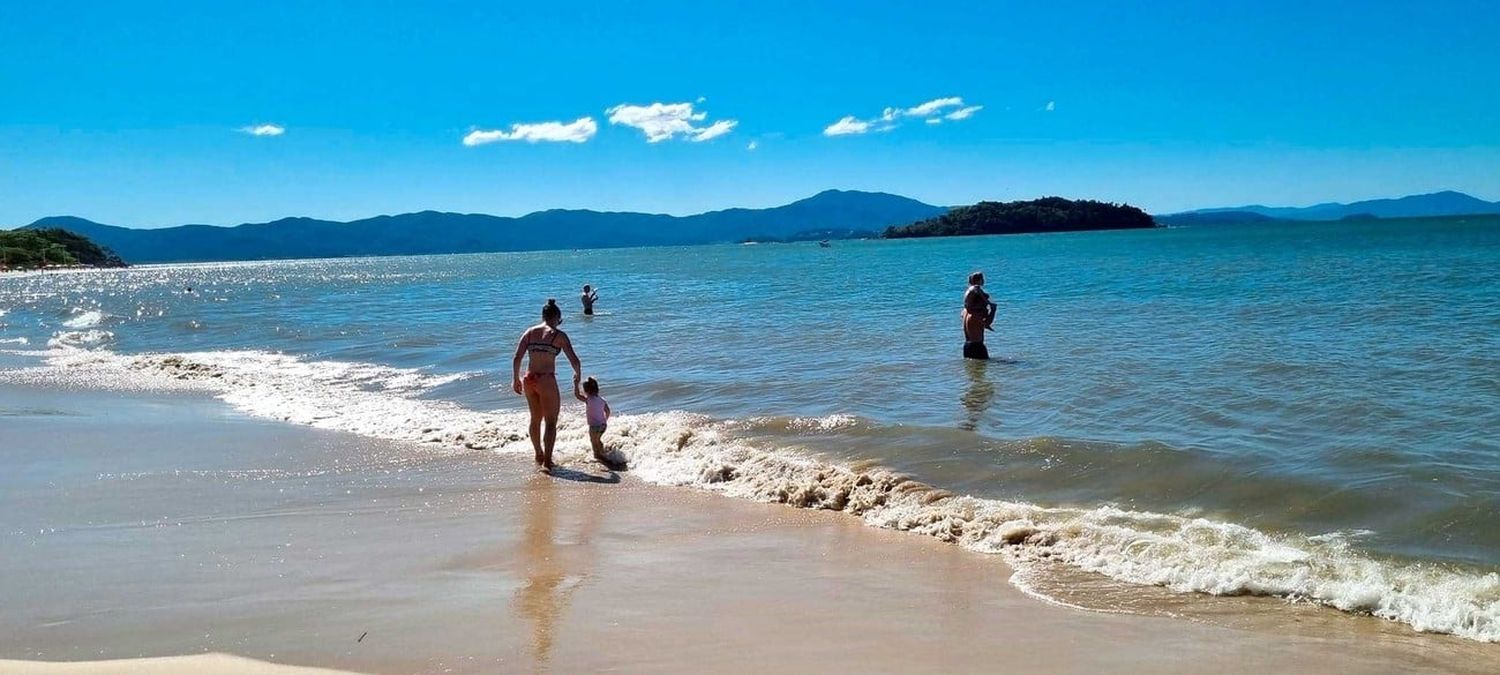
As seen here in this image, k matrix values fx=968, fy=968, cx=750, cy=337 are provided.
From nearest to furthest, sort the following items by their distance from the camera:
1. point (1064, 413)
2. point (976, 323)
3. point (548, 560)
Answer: point (548, 560)
point (1064, 413)
point (976, 323)

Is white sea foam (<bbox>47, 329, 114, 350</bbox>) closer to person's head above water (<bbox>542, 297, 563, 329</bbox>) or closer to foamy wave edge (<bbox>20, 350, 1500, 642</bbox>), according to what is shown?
foamy wave edge (<bbox>20, 350, 1500, 642</bbox>)

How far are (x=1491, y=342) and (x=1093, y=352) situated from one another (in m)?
6.05

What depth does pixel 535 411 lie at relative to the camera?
10281mm

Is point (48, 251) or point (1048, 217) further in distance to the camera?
point (1048, 217)

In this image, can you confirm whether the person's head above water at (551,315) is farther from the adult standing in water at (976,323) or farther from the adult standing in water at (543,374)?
the adult standing in water at (976,323)


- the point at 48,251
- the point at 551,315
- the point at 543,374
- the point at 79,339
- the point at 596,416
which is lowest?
the point at 79,339

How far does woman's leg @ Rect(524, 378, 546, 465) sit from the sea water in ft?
2.57

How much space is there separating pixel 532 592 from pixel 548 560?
737 mm

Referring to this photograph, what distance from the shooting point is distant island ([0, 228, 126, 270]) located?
12052 centimetres

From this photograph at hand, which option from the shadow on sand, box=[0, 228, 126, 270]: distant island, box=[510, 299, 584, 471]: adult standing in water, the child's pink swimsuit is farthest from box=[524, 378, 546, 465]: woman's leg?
box=[0, 228, 126, 270]: distant island

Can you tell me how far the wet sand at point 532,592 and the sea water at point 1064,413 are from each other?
0.62 metres

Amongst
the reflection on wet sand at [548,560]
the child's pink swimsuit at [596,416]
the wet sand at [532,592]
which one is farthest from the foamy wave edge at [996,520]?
the reflection on wet sand at [548,560]

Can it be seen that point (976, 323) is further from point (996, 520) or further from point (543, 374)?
point (996, 520)

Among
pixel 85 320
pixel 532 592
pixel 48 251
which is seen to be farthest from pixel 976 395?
pixel 48 251
